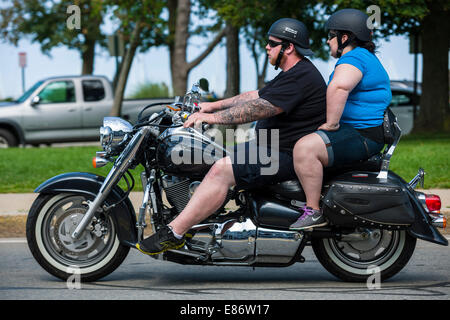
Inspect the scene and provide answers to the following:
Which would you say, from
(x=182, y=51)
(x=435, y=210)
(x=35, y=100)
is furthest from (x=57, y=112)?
(x=435, y=210)

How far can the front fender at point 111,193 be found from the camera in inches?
216

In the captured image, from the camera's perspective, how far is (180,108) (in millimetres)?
5461

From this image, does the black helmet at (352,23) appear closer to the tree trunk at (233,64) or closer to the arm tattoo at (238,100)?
the arm tattoo at (238,100)

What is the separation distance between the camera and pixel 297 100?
524 cm

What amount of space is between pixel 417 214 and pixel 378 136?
598mm

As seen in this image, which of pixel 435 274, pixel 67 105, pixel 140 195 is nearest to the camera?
pixel 435 274

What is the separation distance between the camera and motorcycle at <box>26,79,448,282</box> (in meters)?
5.32

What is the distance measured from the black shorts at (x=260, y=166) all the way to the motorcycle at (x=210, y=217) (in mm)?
96

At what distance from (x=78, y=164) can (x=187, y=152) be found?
7.50 m

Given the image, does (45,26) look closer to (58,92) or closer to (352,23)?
(58,92)

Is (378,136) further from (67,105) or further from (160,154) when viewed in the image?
(67,105)
